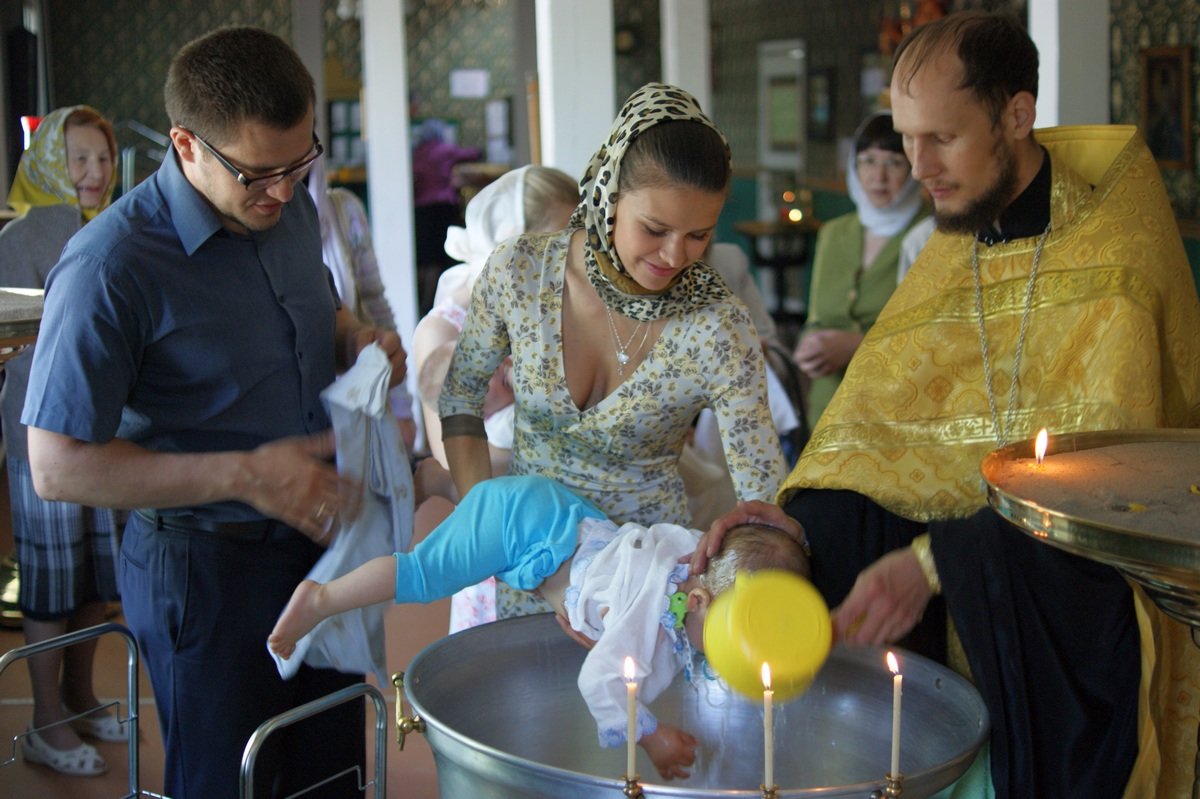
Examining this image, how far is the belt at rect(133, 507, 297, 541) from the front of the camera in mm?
2312

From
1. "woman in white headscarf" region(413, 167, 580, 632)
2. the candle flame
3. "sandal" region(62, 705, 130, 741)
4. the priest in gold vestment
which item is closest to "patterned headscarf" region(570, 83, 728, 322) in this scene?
the priest in gold vestment

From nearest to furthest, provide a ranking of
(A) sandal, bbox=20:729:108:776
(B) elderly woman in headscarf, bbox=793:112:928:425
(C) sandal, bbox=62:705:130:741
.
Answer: (A) sandal, bbox=20:729:108:776 < (C) sandal, bbox=62:705:130:741 < (B) elderly woman in headscarf, bbox=793:112:928:425

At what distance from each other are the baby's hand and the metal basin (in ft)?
0.14

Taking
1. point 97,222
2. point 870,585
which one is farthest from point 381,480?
point 870,585

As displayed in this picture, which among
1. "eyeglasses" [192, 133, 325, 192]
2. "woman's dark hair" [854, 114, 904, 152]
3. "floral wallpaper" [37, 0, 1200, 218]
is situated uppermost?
"floral wallpaper" [37, 0, 1200, 218]

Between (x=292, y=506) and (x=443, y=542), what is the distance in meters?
0.35

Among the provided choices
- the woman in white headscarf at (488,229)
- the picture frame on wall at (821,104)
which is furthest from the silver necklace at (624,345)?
the picture frame on wall at (821,104)

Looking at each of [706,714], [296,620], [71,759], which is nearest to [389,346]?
[296,620]

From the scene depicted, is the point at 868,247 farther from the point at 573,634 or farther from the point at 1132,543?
the point at 1132,543

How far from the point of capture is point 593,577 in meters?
2.26

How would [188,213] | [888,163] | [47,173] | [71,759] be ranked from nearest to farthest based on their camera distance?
[188,213] < [71,759] < [47,173] < [888,163]

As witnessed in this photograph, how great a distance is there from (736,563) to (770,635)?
28cm

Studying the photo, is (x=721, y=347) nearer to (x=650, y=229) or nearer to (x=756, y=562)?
(x=650, y=229)

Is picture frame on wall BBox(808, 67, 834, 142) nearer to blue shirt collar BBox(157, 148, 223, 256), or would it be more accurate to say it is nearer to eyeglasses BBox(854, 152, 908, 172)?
eyeglasses BBox(854, 152, 908, 172)
